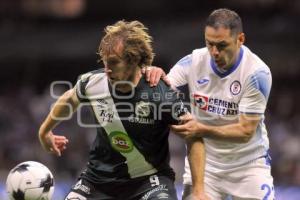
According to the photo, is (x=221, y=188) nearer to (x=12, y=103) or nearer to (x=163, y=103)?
(x=163, y=103)

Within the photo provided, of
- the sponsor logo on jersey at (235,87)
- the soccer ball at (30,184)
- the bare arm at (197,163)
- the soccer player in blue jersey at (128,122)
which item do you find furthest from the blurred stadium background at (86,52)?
the bare arm at (197,163)

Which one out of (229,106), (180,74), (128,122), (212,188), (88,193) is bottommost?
(212,188)

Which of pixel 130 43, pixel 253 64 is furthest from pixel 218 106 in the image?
pixel 130 43

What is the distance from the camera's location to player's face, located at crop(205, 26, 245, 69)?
706 cm

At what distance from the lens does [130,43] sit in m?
6.72

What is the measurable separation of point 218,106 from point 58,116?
53.0 inches

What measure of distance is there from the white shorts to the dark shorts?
669 mm

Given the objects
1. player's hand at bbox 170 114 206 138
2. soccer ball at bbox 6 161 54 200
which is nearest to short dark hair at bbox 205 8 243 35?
player's hand at bbox 170 114 206 138

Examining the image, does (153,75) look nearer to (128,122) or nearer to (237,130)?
(128,122)

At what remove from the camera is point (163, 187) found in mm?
6844

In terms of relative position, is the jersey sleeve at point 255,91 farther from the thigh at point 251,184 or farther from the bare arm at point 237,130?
the thigh at point 251,184

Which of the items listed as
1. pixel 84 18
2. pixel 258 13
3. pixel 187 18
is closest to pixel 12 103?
pixel 84 18

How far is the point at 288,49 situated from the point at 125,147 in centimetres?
1148

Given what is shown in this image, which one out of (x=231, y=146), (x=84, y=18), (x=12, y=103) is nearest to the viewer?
(x=231, y=146)
